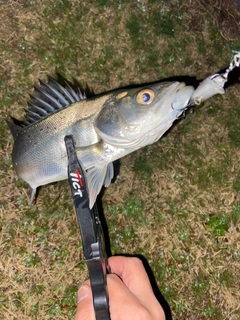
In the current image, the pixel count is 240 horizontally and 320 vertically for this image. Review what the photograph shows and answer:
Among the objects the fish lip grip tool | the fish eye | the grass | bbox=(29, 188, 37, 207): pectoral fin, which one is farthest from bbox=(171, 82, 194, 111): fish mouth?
bbox=(29, 188, 37, 207): pectoral fin

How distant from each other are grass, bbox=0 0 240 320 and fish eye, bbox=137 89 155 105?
1295 millimetres

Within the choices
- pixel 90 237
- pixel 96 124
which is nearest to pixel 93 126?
pixel 96 124

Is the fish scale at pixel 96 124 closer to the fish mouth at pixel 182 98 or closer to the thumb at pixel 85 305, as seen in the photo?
the fish mouth at pixel 182 98

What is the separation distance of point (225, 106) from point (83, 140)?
6.45 feet

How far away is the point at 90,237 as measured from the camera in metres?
2.65

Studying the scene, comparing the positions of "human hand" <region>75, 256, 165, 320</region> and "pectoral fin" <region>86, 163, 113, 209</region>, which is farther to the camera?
"pectoral fin" <region>86, 163, 113, 209</region>

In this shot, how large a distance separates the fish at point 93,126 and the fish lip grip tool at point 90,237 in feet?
0.24

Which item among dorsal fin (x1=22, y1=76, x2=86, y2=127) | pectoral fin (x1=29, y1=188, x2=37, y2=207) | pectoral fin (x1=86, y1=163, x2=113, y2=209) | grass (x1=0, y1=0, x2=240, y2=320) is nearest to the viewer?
pectoral fin (x1=86, y1=163, x2=113, y2=209)

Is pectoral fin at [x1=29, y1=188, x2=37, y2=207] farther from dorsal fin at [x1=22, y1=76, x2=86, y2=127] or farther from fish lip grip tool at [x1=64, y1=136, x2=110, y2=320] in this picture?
fish lip grip tool at [x1=64, y1=136, x2=110, y2=320]

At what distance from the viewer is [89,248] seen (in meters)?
2.61

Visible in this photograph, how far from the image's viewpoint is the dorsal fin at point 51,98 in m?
3.10

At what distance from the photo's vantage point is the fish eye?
265 centimetres

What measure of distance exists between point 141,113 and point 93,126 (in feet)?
1.35

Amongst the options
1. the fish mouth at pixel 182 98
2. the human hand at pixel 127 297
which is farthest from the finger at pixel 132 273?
the fish mouth at pixel 182 98
